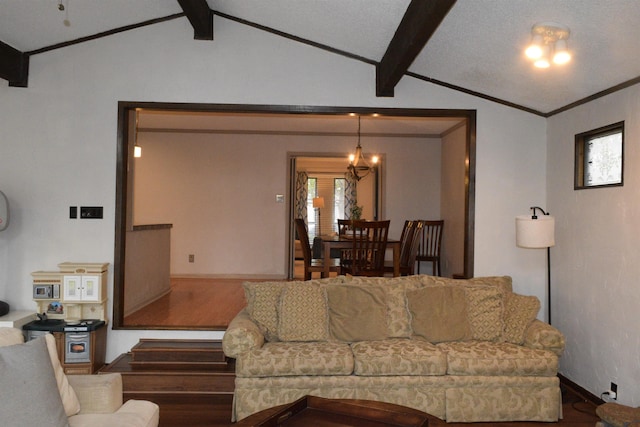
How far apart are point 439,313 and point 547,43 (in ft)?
6.27

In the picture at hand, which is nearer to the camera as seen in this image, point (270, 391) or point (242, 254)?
point (270, 391)

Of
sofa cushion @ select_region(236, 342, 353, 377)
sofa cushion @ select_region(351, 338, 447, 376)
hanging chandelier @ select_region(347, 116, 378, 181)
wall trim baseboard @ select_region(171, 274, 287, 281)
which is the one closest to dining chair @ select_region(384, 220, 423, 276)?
hanging chandelier @ select_region(347, 116, 378, 181)

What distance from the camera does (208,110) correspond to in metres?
4.39

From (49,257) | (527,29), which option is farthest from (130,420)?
(527,29)

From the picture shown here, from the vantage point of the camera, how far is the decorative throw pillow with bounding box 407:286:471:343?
138 inches

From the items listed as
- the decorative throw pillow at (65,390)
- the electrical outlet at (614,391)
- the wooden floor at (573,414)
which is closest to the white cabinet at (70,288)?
the decorative throw pillow at (65,390)

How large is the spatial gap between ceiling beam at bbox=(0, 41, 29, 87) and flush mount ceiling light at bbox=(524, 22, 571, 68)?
397 centimetres

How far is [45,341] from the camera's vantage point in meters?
2.08

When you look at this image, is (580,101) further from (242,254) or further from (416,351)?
(242,254)

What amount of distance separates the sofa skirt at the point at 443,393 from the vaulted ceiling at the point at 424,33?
6.92 ft

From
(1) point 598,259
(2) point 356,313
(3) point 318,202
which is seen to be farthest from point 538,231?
(3) point 318,202

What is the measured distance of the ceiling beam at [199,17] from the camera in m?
3.71

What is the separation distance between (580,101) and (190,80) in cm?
322

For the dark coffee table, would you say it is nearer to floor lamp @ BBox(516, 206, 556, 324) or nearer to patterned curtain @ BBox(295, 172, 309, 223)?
floor lamp @ BBox(516, 206, 556, 324)
